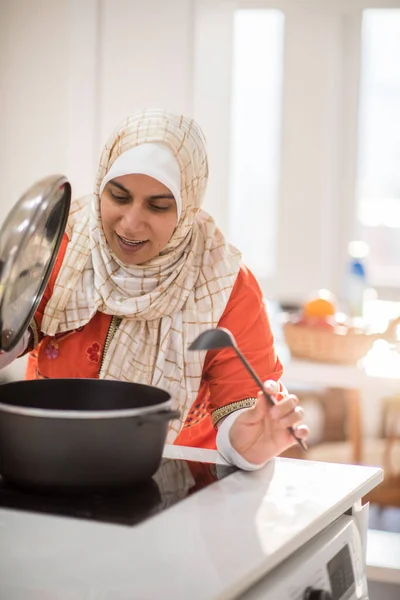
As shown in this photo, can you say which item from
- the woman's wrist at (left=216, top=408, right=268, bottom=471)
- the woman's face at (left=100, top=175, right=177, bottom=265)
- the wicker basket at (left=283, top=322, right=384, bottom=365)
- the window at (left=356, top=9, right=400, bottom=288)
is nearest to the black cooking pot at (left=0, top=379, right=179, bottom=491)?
the woman's wrist at (left=216, top=408, right=268, bottom=471)

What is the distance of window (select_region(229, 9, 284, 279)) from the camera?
3.84 m

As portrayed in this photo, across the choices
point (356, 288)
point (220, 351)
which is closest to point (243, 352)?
point (220, 351)

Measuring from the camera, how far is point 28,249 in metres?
1.12

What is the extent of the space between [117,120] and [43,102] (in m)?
0.27

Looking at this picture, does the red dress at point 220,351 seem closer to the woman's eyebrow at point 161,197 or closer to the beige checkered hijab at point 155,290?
the beige checkered hijab at point 155,290

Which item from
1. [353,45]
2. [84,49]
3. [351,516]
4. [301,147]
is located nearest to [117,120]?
[84,49]

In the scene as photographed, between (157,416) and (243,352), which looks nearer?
(157,416)

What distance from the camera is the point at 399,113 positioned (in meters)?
3.91

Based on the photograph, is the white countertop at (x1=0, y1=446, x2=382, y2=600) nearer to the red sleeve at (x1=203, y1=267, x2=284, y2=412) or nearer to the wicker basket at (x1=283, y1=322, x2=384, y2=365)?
the red sleeve at (x1=203, y1=267, x2=284, y2=412)

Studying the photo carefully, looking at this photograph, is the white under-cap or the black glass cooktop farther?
the white under-cap

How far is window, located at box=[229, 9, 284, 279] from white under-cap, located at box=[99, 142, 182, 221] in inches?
92.0

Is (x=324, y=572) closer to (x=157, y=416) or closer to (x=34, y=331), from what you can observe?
(x=157, y=416)

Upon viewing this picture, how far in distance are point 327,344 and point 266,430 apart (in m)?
1.62

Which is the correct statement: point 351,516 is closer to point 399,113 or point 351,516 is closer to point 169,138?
point 169,138
